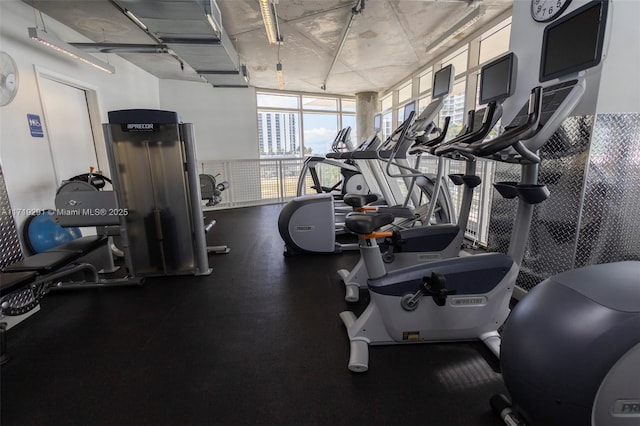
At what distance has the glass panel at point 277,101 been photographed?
8.21 metres

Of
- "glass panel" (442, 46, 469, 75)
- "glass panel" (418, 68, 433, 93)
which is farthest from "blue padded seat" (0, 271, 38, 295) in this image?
"glass panel" (418, 68, 433, 93)

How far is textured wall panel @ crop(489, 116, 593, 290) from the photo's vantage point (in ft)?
6.69

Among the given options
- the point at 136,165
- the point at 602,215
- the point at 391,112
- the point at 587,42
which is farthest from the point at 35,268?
the point at 391,112

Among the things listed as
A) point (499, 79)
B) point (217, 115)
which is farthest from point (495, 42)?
point (217, 115)

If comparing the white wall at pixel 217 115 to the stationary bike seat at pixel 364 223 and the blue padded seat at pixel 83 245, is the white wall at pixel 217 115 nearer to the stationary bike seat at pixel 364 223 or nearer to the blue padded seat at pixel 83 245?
the blue padded seat at pixel 83 245

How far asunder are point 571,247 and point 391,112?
7.20 meters

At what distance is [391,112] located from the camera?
8.53 meters

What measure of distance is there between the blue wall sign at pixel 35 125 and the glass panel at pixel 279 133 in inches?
199

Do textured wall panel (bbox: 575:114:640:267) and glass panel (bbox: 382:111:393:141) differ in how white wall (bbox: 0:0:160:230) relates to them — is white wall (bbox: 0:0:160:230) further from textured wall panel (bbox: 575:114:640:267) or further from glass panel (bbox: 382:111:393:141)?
glass panel (bbox: 382:111:393:141)

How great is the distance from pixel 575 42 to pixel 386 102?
769cm

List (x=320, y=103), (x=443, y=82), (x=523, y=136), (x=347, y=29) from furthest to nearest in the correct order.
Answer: (x=320, y=103) → (x=347, y=29) → (x=443, y=82) → (x=523, y=136)

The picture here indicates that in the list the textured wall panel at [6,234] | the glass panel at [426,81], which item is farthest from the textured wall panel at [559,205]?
the glass panel at [426,81]

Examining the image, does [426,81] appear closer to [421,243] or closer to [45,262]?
[421,243]

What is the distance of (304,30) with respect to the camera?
14.8 ft
